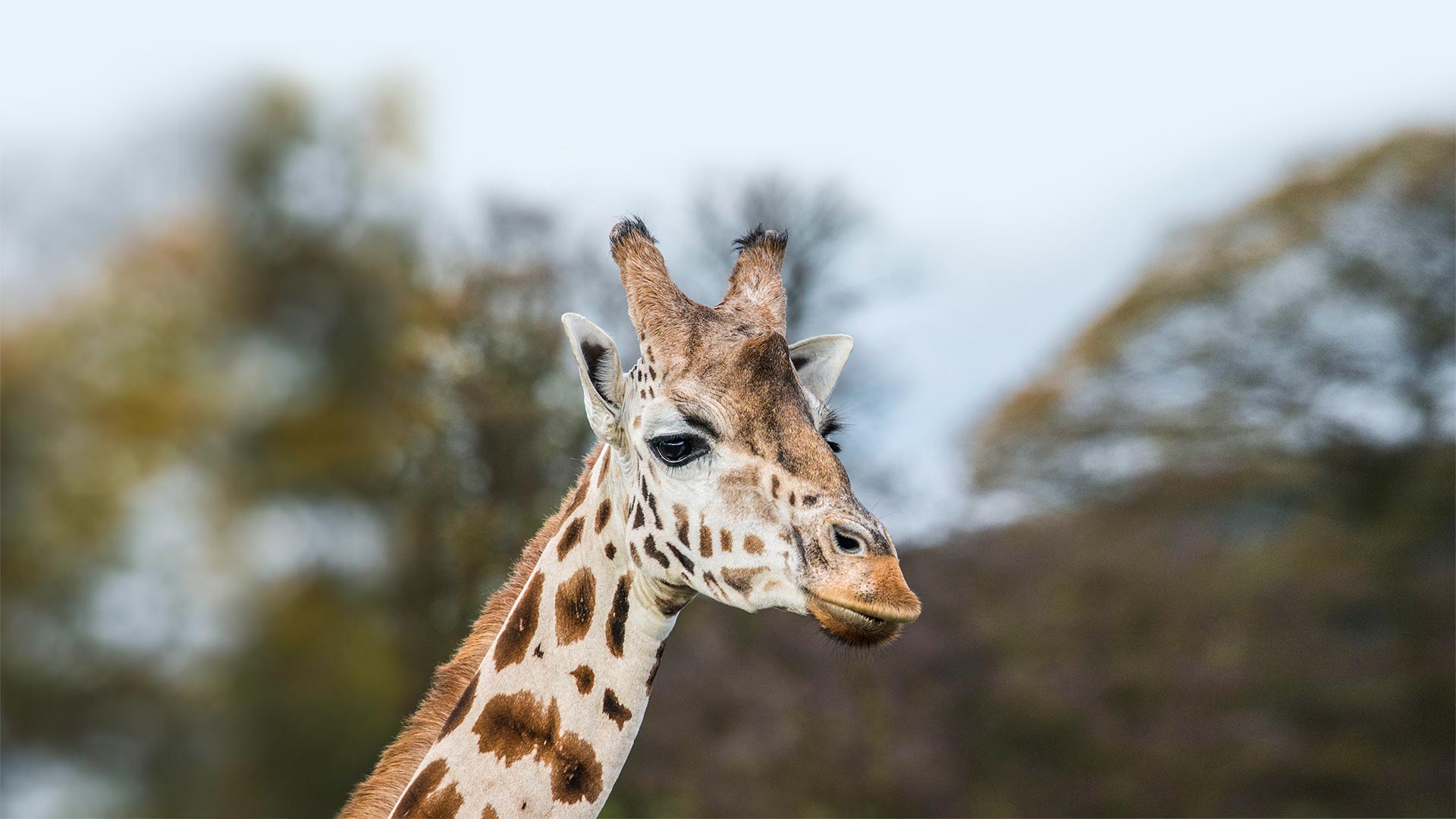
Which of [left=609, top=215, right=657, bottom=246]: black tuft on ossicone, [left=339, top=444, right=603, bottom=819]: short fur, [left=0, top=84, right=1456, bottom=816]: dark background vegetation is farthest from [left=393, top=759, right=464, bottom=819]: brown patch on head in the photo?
[left=0, top=84, right=1456, bottom=816]: dark background vegetation

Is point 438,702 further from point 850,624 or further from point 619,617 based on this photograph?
point 850,624

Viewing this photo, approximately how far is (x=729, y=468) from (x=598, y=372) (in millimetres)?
546

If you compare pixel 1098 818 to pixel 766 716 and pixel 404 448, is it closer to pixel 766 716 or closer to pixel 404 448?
pixel 766 716

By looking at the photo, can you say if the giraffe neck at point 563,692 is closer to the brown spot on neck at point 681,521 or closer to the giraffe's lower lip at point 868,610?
the brown spot on neck at point 681,521

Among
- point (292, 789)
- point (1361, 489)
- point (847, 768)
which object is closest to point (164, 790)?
point (292, 789)

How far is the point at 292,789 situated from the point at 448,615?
2.68 meters

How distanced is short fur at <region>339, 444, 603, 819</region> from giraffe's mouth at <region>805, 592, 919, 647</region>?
988mm

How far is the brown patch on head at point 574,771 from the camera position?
120 inches

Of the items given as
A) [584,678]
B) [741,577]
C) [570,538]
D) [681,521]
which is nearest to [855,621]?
[741,577]

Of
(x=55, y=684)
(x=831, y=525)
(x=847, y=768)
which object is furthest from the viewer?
(x=847, y=768)

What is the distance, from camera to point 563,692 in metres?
3.15

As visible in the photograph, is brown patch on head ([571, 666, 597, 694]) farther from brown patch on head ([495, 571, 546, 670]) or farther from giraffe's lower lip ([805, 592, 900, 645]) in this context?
giraffe's lower lip ([805, 592, 900, 645])

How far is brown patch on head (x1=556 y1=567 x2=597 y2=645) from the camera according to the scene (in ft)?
10.6

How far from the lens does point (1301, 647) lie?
16.1m
